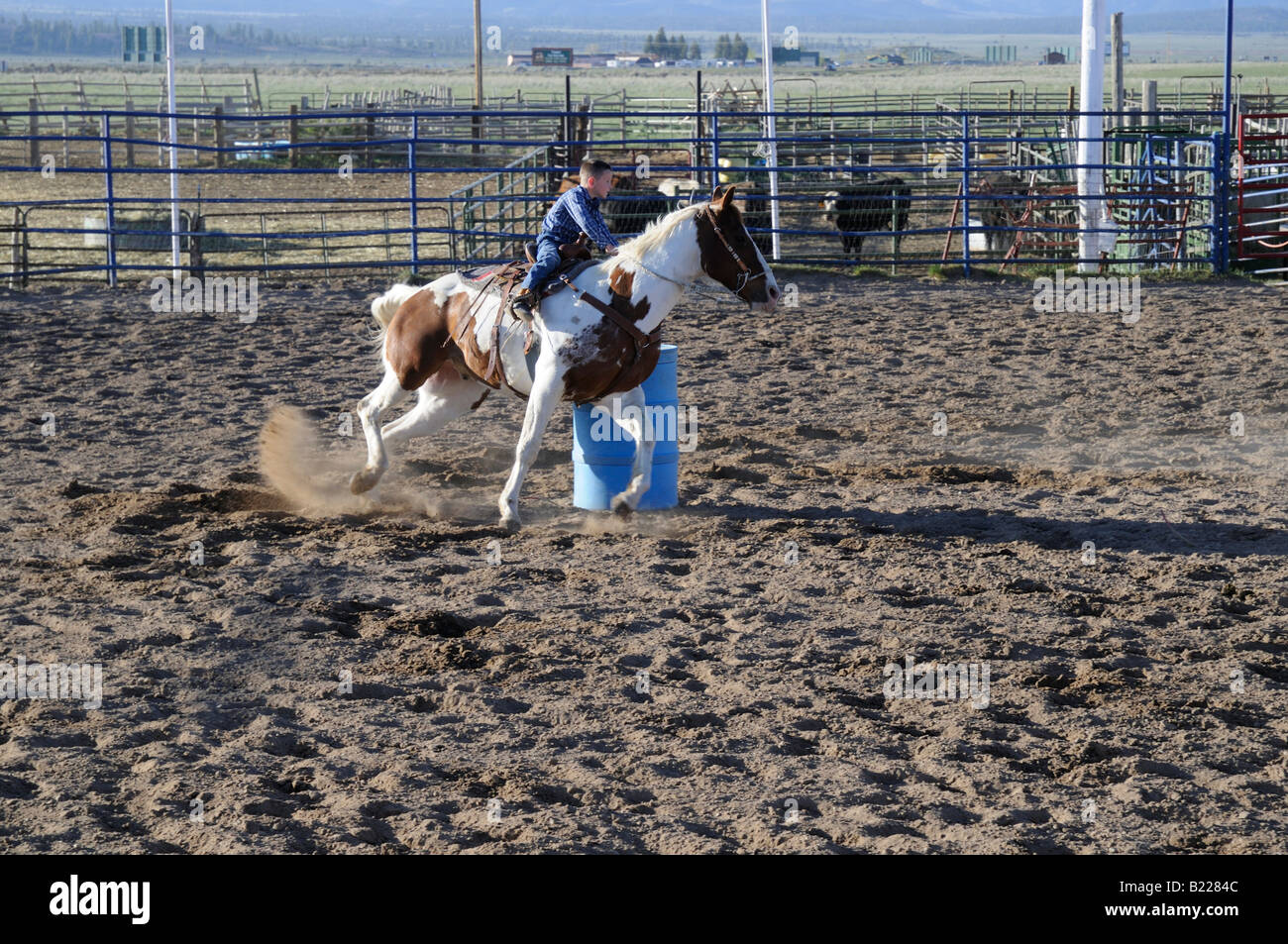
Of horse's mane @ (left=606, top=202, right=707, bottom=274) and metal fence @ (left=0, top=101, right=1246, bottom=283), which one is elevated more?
metal fence @ (left=0, top=101, right=1246, bottom=283)

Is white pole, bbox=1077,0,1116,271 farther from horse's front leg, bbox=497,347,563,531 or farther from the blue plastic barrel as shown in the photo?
horse's front leg, bbox=497,347,563,531

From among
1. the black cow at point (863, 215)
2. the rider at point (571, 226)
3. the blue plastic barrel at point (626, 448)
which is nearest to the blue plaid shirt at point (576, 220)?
the rider at point (571, 226)

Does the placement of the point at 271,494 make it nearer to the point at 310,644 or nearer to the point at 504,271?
the point at 504,271

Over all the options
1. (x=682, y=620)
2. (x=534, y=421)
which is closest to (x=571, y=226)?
(x=534, y=421)

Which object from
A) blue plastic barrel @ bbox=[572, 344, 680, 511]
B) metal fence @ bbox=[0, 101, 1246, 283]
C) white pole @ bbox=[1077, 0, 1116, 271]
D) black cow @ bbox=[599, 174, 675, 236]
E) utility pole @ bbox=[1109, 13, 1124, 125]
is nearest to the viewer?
blue plastic barrel @ bbox=[572, 344, 680, 511]

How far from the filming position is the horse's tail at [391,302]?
25.5 ft

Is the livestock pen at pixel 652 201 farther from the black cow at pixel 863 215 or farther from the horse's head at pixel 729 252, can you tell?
the horse's head at pixel 729 252

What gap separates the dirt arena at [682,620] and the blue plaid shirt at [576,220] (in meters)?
1.49

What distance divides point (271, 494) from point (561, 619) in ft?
8.56

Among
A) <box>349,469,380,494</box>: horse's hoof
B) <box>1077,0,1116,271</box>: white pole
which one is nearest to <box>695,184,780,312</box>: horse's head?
<box>349,469,380,494</box>: horse's hoof

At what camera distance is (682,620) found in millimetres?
6035

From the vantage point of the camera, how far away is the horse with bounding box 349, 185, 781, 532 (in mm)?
6996

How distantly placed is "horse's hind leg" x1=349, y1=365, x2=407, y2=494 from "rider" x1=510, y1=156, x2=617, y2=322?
3.20 ft

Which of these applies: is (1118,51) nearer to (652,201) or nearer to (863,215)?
(863,215)
